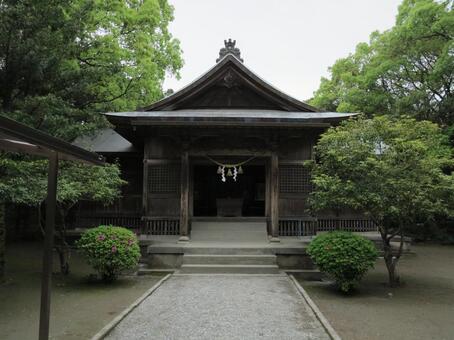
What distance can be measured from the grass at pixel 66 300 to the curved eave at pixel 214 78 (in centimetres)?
653

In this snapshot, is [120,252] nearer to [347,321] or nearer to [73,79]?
[347,321]

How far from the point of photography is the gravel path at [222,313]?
232 inches

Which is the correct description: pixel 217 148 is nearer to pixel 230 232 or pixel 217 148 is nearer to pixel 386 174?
pixel 230 232

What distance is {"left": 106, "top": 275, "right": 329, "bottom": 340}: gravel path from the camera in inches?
232

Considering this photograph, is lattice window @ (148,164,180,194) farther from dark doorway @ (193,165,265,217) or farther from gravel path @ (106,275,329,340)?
dark doorway @ (193,165,265,217)

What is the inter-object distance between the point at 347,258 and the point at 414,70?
54.6 feet

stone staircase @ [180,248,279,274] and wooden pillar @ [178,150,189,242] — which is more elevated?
wooden pillar @ [178,150,189,242]

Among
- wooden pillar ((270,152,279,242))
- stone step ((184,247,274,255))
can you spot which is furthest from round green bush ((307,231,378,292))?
wooden pillar ((270,152,279,242))

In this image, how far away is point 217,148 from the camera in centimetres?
1305

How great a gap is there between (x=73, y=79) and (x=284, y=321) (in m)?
10.1

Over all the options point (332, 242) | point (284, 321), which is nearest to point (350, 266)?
point (332, 242)

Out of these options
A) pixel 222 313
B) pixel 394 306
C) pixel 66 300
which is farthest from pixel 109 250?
pixel 394 306

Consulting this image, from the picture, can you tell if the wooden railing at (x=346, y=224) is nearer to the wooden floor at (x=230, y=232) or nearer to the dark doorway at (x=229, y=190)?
the wooden floor at (x=230, y=232)

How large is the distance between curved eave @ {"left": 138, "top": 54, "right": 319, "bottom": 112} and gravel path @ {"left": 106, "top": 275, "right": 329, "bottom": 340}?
711 cm
